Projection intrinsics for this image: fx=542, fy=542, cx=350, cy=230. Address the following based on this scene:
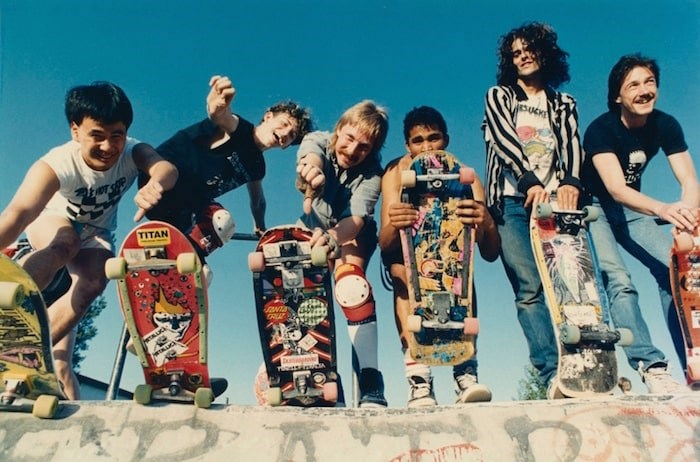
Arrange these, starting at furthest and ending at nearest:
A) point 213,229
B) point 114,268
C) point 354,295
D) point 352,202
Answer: point 352,202, point 213,229, point 354,295, point 114,268

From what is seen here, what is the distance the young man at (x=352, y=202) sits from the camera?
3.75m

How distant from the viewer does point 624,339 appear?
3447mm

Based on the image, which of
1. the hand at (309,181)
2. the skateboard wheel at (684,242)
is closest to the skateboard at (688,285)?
the skateboard wheel at (684,242)

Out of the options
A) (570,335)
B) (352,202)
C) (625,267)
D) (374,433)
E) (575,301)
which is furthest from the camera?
(352,202)

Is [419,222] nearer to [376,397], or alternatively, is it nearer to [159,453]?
[376,397]

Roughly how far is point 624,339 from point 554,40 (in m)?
→ 2.67

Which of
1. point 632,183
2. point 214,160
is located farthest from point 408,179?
point 632,183

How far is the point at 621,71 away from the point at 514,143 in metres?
1.21

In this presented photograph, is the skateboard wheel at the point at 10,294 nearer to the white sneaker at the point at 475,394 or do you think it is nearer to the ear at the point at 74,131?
the ear at the point at 74,131

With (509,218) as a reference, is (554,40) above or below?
above

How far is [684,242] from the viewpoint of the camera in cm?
371

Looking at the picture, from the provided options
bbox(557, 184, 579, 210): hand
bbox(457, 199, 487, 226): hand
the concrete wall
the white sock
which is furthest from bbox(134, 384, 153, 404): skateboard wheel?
bbox(557, 184, 579, 210): hand

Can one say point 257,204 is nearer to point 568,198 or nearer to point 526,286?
point 526,286

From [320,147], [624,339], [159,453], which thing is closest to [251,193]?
[320,147]
